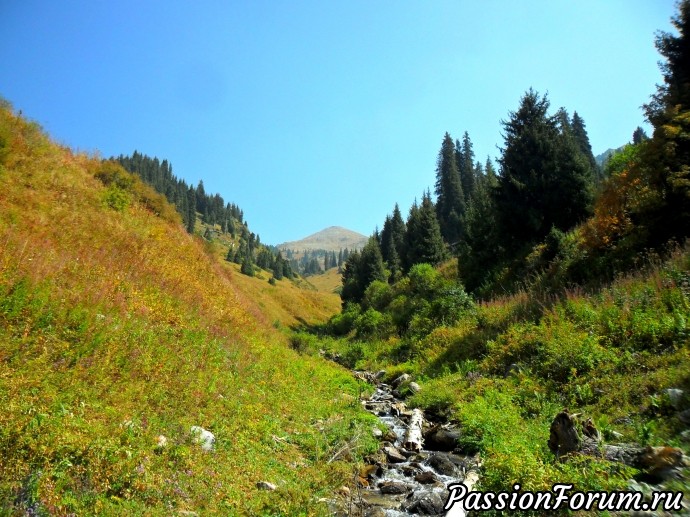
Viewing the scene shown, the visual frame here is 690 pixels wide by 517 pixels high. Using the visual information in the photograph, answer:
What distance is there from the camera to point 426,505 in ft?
19.3

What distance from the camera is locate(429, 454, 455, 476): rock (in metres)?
7.22

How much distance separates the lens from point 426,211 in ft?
164

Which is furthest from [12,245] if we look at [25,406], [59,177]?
[59,177]

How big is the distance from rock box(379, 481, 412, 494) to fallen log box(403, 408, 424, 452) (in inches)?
77.7

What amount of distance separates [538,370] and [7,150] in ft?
58.8

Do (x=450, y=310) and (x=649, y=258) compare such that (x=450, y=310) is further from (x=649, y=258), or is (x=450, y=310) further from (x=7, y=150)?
(x=7, y=150)

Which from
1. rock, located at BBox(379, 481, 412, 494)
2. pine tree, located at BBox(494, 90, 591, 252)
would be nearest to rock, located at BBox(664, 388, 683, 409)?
rock, located at BBox(379, 481, 412, 494)

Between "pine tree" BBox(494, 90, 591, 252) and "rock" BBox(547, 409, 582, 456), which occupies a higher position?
"pine tree" BBox(494, 90, 591, 252)

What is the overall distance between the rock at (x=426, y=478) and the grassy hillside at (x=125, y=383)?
150 centimetres

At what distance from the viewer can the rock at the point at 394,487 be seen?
6620 millimetres

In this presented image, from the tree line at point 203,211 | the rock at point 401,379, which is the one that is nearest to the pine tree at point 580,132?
the rock at point 401,379

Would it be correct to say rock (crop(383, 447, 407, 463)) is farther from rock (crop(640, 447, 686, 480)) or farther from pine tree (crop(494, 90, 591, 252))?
pine tree (crop(494, 90, 591, 252))

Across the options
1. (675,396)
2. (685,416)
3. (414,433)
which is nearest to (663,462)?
(685,416)

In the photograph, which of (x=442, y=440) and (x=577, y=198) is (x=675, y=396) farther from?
(x=577, y=198)
